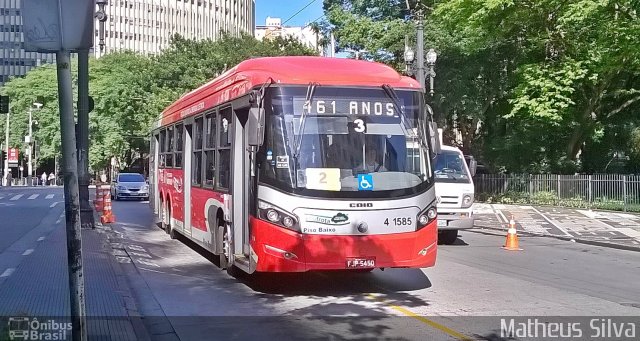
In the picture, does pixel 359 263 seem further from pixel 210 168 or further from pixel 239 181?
pixel 210 168

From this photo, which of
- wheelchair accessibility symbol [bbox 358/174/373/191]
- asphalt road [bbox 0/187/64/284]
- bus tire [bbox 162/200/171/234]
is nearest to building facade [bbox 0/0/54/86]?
asphalt road [bbox 0/187/64/284]

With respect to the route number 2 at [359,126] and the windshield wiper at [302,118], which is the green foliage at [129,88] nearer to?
the windshield wiper at [302,118]

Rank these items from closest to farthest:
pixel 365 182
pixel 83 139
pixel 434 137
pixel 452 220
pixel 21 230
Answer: pixel 365 182, pixel 434 137, pixel 452 220, pixel 21 230, pixel 83 139

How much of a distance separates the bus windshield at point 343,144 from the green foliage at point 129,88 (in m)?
28.6

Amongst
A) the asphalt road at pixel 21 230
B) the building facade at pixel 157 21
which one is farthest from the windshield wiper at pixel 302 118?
the building facade at pixel 157 21

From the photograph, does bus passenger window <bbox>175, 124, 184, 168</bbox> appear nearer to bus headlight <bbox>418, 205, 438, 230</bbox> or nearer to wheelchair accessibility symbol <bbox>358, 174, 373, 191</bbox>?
wheelchair accessibility symbol <bbox>358, 174, 373, 191</bbox>

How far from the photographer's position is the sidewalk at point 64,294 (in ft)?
24.7

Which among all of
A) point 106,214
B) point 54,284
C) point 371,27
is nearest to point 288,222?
point 54,284

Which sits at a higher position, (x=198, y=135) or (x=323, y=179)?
(x=198, y=135)

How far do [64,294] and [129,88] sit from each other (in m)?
54.1

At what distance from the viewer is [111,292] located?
379 inches

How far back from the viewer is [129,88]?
6097 cm

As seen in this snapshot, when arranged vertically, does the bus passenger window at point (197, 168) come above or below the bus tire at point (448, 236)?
above

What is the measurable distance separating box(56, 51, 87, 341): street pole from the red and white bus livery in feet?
12.5
